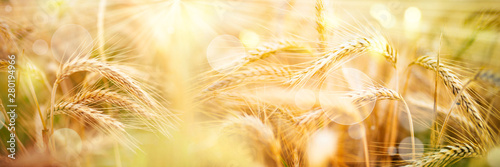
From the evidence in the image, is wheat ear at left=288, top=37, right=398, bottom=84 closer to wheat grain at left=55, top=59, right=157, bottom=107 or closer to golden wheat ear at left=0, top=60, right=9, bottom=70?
wheat grain at left=55, top=59, right=157, bottom=107

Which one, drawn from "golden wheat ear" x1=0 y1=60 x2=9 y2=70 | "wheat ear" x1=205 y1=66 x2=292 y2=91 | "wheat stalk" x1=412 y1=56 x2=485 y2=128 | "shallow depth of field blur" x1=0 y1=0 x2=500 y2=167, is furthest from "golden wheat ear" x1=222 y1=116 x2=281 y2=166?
"golden wheat ear" x1=0 y1=60 x2=9 y2=70

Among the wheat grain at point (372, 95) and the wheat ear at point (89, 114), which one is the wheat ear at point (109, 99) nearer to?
the wheat ear at point (89, 114)

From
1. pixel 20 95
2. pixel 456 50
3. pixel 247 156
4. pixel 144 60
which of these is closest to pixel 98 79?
pixel 144 60

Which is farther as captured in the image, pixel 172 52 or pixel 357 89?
pixel 172 52

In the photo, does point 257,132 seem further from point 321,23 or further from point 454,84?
point 454,84

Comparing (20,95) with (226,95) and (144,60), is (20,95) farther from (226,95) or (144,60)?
(226,95)

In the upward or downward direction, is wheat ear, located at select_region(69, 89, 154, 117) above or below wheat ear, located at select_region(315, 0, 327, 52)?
below

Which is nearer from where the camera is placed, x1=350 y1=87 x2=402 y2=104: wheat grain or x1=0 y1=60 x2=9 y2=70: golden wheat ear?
x1=350 y1=87 x2=402 y2=104: wheat grain

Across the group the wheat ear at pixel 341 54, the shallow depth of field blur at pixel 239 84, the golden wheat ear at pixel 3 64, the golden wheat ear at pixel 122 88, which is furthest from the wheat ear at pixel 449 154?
the golden wheat ear at pixel 3 64
